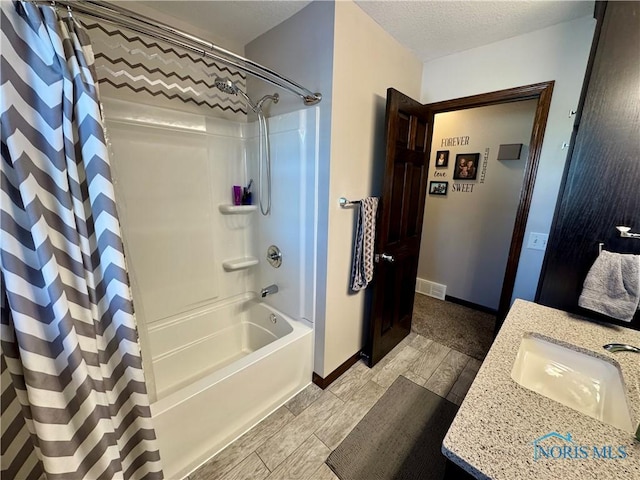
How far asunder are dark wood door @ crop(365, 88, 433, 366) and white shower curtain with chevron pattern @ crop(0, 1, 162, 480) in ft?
4.85

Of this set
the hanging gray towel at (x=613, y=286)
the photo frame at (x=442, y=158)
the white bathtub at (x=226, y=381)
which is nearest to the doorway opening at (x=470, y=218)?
the photo frame at (x=442, y=158)

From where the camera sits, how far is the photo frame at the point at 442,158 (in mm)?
2990

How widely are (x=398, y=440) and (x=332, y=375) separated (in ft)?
1.87

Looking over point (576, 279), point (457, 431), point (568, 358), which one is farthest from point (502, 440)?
point (576, 279)

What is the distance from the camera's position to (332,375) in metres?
1.88

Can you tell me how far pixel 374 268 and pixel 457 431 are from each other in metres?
1.26

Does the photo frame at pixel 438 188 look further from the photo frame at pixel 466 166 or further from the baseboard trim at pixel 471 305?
the baseboard trim at pixel 471 305

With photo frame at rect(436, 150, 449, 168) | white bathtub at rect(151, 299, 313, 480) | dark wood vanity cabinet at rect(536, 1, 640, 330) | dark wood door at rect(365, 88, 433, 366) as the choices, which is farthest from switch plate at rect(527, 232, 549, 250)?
white bathtub at rect(151, 299, 313, 480)

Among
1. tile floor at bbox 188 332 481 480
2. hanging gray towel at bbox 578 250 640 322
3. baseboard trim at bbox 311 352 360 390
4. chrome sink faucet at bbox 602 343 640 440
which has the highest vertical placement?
hanging gray towel at bbox 578 250 640 322

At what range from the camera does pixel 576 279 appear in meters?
1.26

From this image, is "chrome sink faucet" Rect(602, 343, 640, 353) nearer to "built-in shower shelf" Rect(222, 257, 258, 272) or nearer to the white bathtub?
the white bathtub

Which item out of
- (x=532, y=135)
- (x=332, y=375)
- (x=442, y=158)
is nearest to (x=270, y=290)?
(x=332, y=375)

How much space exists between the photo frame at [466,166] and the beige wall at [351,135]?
1261mm
